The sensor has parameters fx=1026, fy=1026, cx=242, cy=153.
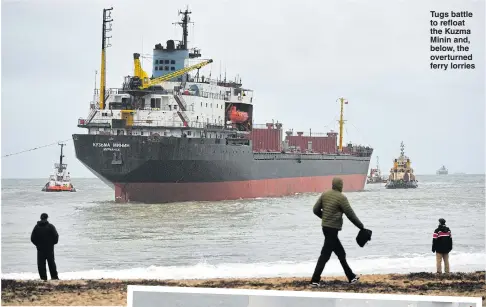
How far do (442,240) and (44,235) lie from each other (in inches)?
152

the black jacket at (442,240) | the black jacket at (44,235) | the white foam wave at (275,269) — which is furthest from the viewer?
the white foam wave at (275,269)

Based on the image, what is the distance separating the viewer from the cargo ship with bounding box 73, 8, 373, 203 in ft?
103

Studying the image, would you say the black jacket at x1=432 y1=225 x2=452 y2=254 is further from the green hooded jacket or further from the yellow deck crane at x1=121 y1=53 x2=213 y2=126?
the yellow deck crane at x1=121 y1=53 x2=213 y2=126

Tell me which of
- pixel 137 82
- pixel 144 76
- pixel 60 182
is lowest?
pixel 60 182

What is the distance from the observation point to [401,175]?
→ 49.6m

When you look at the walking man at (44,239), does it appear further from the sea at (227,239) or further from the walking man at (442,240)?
the walking man at (442,240)

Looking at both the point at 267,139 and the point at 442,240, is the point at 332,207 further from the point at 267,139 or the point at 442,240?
the point at 267,139

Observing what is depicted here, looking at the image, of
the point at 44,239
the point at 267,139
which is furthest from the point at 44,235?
the point at 267,139

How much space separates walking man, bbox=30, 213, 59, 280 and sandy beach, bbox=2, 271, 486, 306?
33cm

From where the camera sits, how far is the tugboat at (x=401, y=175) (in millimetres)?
48688

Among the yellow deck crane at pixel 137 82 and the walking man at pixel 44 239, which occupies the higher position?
the yellow deck crane at pixel 137 82

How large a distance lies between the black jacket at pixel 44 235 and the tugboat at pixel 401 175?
39163mm

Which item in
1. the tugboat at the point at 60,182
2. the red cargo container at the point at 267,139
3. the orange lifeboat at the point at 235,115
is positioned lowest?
the tugboat at the point at 60,182

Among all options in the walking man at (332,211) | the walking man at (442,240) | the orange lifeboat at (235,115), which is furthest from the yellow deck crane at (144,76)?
the walking man at (332,211)
